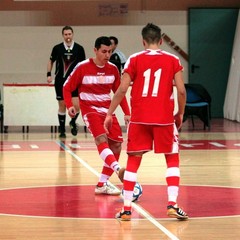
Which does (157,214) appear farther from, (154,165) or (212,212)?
(154,165)

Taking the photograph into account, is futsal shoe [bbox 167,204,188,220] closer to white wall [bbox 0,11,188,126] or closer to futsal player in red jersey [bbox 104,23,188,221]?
futsal player in red jersey [bbox 104,23,188,221]

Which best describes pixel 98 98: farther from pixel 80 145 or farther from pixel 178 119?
pixel 80 145

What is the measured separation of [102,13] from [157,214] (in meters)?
17.6

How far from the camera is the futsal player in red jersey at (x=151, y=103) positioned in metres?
7.86

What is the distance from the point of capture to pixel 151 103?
25.7 feet

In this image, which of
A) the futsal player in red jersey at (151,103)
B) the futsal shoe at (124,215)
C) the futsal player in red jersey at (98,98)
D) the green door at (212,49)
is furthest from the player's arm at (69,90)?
the green door at (212,49)

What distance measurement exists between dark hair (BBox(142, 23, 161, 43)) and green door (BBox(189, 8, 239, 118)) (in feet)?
58.4

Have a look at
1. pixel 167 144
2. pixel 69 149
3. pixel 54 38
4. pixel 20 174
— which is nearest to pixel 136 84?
pixel 167 144

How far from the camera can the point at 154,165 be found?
12.9 meters

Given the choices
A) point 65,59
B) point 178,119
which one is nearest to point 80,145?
point 65,59

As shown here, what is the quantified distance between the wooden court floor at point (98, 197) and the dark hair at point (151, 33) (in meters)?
1.57

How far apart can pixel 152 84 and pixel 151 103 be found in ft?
0.56

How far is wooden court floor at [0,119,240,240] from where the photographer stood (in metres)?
7.14

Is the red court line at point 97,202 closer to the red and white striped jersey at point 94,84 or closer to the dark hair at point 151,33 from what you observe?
the red and white striped jersey at point 94,84
